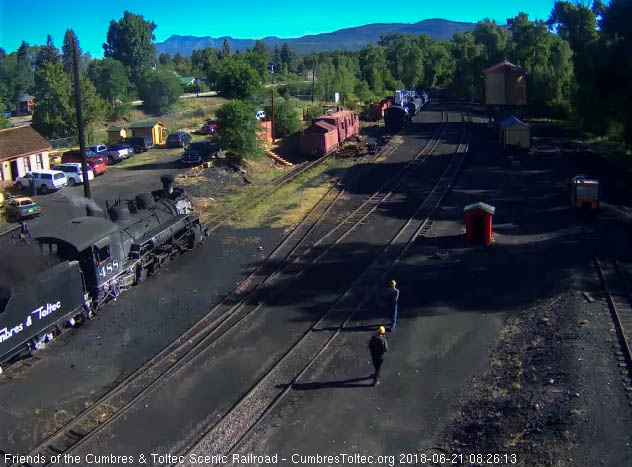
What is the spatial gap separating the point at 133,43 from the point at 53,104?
65383 millimetres

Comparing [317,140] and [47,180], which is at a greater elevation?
[317,140]

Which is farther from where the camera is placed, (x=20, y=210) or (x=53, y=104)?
(x=53, y=104)

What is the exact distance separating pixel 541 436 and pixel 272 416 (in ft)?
15.1

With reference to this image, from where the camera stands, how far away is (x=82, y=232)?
47.0ft

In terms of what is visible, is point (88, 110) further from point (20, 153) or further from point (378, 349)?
point (378, 349)

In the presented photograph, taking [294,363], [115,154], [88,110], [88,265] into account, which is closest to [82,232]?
[88,265]

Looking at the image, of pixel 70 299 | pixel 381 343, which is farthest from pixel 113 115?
pixel 381 343

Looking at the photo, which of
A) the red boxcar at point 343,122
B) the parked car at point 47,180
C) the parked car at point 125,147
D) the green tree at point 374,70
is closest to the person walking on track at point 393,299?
the parked car at point 47,180

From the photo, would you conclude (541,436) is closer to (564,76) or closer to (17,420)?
(17,420)

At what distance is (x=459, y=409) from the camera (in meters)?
10.6

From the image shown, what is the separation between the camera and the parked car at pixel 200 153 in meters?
38.6

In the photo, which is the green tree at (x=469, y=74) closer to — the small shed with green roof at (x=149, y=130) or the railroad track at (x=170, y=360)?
the small shed with green roof at (x=149, y=130)

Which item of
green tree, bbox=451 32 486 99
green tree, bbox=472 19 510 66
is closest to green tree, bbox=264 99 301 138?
green tree, bbox=472 19 510 66

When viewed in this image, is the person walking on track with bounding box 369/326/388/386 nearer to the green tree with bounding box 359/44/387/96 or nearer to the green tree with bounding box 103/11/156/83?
the green tree with bounding box 359/44/387/96
